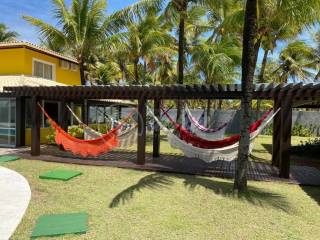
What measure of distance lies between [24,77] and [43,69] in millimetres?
1950

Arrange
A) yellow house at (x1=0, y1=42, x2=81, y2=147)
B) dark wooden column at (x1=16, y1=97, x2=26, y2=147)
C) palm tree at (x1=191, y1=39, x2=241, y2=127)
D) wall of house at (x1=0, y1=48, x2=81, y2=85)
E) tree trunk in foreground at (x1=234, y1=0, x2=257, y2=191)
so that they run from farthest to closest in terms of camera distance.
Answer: palm tree at (x1=191, y1=39, x2=241, y2=127) < wall of house at (x1=0, y1=48, x2=81, y2=85) < yellow house at (x1=0, y1=42, x2=81, y2=147) < dark wooden column at (x1=16, y1=97, x2=26, y2=147) < tree trunk in foreground at (x1=234, y1=0, x2=257, y2=191)

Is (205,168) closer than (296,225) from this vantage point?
No

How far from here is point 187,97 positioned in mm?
8789

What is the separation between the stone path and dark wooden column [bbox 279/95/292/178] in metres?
5.87

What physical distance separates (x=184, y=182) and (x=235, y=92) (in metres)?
2.66

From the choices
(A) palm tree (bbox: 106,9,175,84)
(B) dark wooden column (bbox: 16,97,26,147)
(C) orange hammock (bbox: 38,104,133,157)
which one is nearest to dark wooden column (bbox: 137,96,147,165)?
(C) orange hammock (bbox: 38,104,133,157)

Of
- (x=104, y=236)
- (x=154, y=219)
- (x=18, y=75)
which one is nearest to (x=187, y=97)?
(x=154, y=219)

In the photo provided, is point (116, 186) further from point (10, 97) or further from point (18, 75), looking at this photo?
point (18, 75)

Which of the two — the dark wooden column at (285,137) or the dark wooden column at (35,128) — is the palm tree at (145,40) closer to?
the dark wooden column at (35,128)

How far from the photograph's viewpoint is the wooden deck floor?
818 cm

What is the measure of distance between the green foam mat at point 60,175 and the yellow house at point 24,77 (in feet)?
17.7

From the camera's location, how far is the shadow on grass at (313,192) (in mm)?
6410

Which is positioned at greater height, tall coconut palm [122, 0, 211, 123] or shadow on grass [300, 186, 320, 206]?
tall coconut palm [122, 0, 211, 123]

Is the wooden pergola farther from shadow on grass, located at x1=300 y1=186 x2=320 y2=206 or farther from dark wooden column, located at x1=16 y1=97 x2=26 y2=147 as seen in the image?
dark wooden column, located at x1=16 y1=97 x2=26 y2=147
